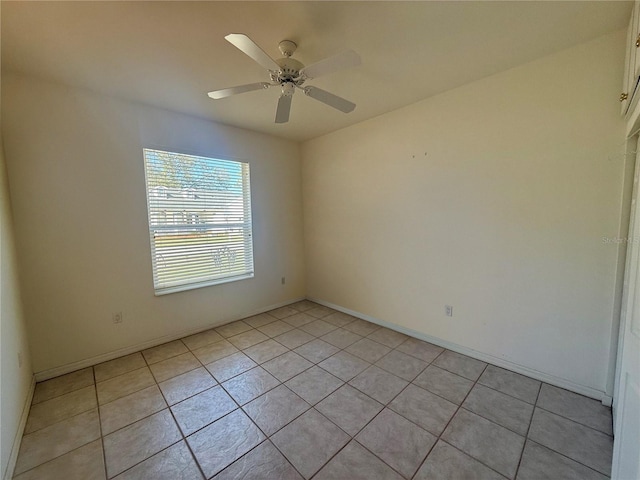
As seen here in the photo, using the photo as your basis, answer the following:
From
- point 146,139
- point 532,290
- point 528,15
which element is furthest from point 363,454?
point 146,139

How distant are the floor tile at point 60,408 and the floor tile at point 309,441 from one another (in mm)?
1515

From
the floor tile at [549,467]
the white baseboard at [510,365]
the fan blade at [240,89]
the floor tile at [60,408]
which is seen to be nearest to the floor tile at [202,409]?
the floor tile at [60,408]

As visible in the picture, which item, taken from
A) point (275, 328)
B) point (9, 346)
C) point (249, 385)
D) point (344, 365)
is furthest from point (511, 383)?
point (9, 346)

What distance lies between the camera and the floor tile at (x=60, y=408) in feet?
5.75

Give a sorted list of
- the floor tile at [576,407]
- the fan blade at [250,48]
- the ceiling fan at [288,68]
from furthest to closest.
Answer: the floor tile at [576,407]
the ceiling fan at [288,68]
the fan blade at [250,48]

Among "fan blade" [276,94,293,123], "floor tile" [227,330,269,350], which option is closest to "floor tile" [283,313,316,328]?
"floor tile" [227,330,269,350]

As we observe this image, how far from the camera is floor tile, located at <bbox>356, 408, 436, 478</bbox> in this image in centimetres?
144

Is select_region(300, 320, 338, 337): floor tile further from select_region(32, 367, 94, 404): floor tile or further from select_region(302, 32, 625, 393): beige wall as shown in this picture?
select_region(32, 367, 94, 404): floor tile

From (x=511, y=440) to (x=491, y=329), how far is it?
0.96 metres

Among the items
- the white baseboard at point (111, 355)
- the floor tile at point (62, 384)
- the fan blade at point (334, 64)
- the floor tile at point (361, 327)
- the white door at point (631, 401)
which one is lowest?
the floor tile at point (62, 384)

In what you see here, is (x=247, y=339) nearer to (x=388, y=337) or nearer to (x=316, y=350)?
(x=316, y=350)

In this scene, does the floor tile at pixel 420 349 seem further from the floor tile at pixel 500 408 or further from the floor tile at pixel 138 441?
the floor tile at pixel 138 441

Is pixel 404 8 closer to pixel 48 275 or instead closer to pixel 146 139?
pixel 146 139

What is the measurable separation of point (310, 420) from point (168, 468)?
2.78ft
